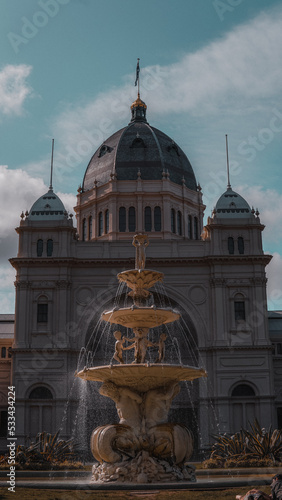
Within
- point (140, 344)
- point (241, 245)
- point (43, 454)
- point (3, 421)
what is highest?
point (241, 245)

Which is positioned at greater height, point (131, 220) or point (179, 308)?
point (131, 220)

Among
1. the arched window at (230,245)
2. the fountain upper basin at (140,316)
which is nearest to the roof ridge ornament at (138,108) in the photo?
the arched window at (230,245)

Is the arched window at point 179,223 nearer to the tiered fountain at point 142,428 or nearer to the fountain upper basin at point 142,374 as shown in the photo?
the tiered fountain at point 142,428

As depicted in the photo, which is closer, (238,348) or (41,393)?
(41,393)

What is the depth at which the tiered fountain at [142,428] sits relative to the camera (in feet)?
60.5

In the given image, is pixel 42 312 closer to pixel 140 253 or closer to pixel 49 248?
pixel 49 248

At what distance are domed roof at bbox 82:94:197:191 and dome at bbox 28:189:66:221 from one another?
8.59m

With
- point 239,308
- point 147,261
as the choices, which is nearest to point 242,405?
point 239,308

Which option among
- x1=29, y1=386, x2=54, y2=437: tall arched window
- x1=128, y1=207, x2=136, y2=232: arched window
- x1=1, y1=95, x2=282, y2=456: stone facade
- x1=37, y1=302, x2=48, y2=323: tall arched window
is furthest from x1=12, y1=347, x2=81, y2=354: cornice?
x1=128, y1=207, x2=136, y2=232: arched window

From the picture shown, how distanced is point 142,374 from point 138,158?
4733 cm

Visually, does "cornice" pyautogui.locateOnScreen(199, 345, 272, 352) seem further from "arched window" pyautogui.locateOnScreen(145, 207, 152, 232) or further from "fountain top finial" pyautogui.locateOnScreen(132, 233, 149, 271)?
"fountain top finial" pyautogui.locateOnScreen(132, 233, 149, 271)

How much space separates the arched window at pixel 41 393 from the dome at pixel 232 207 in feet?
65.2

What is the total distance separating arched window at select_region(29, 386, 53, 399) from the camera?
50.2m

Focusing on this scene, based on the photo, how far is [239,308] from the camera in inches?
2062
